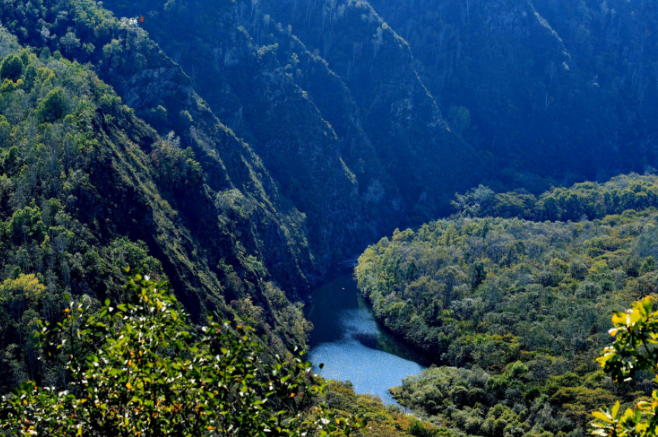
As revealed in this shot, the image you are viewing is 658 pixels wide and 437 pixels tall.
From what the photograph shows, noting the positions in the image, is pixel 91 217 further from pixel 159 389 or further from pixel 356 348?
pixel 159 389

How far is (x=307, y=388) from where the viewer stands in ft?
44.7

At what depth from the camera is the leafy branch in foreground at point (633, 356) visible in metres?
10.4

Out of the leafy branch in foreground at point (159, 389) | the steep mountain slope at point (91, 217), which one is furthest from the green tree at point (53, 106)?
the leafy branch in foreground at point (159, 389)

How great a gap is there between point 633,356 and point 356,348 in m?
95.7

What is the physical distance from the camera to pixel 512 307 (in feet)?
338

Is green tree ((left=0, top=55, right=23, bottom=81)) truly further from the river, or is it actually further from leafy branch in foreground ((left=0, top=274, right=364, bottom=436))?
leafy branch in foreground ((left=0, top=274, right=364, bottom=436))

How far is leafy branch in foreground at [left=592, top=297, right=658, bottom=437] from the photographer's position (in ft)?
34.2

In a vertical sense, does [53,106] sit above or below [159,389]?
above

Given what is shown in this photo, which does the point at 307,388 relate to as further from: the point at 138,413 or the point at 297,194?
the point at 297,194

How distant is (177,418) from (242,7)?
203 metres

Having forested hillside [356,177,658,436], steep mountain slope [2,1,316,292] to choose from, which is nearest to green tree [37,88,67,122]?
steep mountain slope [2,1,316,292]

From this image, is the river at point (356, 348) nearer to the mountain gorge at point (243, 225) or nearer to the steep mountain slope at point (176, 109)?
the mountain gorge at point (243, 225)

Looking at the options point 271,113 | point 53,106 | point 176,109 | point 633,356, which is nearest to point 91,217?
point 53,106

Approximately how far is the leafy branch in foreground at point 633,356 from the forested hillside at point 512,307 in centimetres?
6078
